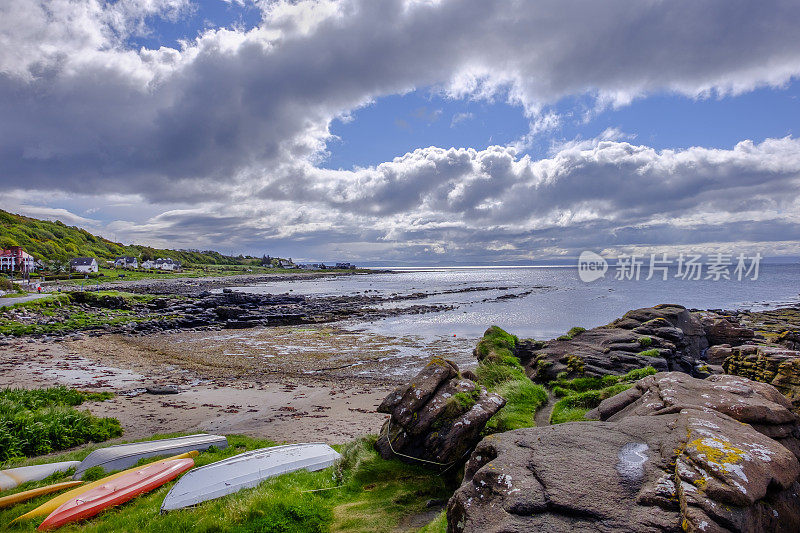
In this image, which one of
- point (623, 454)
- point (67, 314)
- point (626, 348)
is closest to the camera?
point (623, 454)

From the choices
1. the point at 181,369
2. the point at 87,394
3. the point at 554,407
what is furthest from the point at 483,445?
the point at 181,369

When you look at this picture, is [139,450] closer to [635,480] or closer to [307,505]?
[307,505]

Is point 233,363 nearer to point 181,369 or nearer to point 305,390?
point 181,369

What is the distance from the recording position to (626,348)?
768 inches

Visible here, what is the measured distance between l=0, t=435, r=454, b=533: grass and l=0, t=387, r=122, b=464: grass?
3.48 metres

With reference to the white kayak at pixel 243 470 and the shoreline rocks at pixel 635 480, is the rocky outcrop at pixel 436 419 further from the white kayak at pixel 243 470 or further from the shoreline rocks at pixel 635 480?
the shoreline rocks at pixel 635 480

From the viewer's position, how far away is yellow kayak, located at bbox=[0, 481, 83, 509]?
898cm

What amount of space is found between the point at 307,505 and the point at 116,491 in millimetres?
5180

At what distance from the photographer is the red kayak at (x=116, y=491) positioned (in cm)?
834

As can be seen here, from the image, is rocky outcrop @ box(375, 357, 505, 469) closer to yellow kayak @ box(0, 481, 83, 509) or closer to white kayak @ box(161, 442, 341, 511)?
white kayak @ box(161, 442, 341, 511)

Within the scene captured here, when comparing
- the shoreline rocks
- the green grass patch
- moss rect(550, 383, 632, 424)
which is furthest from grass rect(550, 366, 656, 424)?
the shoreline rocks

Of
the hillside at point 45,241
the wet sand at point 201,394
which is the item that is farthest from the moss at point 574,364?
the hillside at point 45,241

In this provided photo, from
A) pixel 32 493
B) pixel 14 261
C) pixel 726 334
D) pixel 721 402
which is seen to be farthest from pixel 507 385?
pixel 14 261

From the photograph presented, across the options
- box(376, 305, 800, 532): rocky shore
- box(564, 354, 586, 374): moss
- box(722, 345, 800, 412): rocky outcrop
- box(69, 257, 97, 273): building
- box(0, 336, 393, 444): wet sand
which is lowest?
box(0, 336, 393, 444): wet sand
